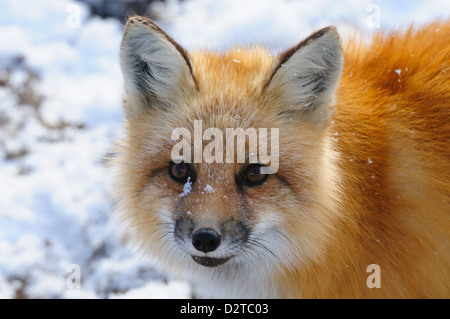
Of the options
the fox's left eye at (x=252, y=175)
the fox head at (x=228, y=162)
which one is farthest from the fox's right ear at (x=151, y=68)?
the fox's left eye at (x=252, y=175)

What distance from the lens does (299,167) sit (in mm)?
3217

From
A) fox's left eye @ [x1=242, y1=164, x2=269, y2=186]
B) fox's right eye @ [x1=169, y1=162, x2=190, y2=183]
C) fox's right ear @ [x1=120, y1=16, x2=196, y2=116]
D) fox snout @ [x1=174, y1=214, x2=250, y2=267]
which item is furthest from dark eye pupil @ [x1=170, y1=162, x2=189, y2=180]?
fox's right ear @ [x1=120, y1=16, x2=196, y2=116]

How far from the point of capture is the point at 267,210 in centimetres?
308

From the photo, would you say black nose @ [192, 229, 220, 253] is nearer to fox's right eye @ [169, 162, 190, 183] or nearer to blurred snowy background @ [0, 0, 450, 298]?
fox's right eye @ [169, 162, 190, 183]

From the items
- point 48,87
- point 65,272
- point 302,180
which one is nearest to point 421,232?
point 302,180

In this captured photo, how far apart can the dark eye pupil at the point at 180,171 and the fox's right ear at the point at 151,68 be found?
0.53 m

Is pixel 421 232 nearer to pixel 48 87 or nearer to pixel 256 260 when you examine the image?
pixel 256 260

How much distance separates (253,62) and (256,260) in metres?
1.55

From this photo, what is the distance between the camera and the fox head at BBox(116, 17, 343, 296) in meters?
3.02

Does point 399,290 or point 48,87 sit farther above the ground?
point 48,87

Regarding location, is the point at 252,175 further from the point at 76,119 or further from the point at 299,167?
the point at 76,119

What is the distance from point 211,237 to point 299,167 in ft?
2.76

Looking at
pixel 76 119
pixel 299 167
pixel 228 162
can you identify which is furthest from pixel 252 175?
pixel 76 119
